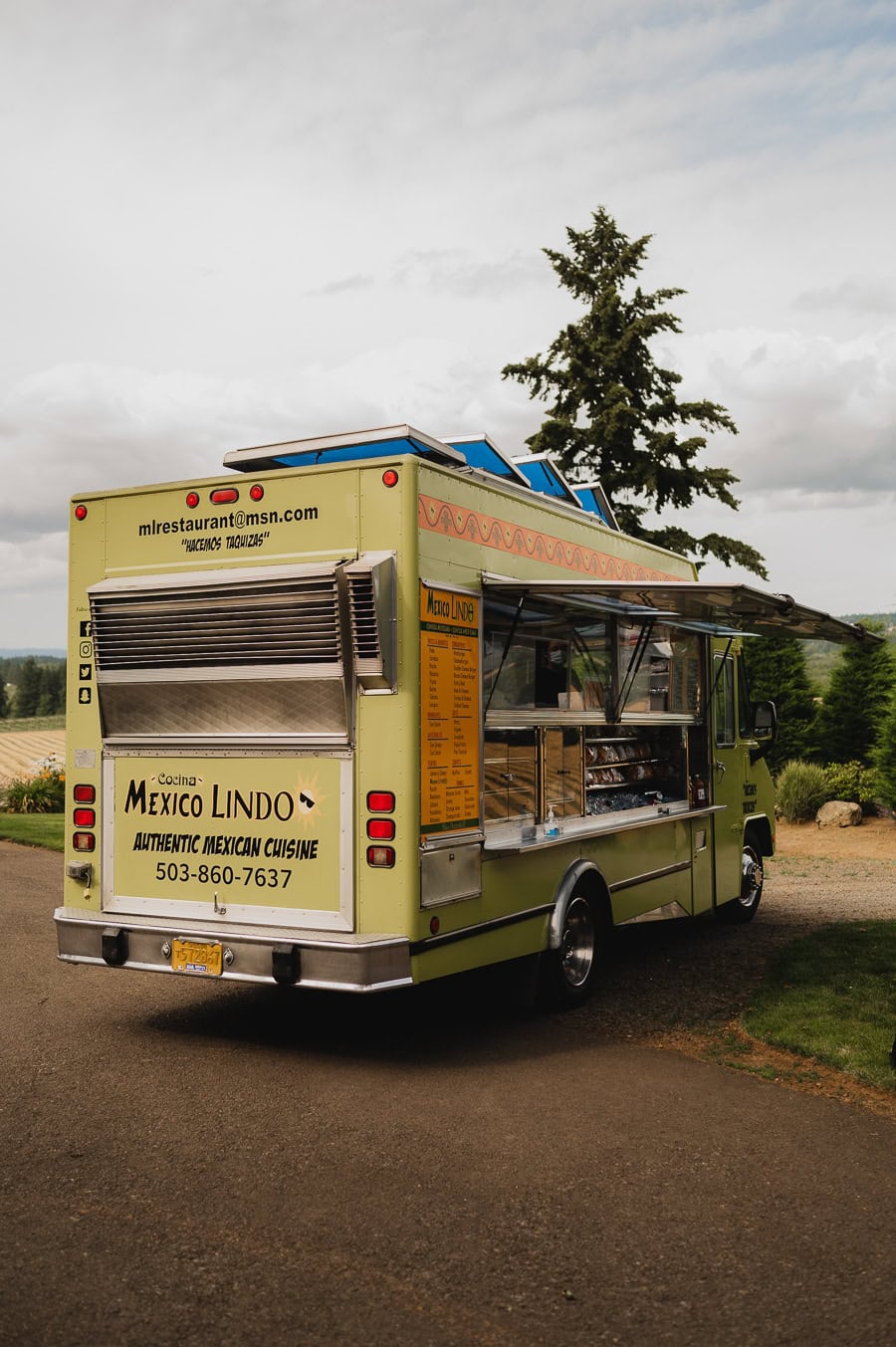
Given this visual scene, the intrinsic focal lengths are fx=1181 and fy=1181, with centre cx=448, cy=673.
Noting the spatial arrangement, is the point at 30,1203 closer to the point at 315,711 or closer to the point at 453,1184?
the point at 453,1184

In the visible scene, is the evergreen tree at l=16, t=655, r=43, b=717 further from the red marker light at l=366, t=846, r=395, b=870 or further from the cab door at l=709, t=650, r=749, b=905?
the red marker light at l=366, t=846, r=395, b=870

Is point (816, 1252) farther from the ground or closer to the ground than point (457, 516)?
closer to the ground

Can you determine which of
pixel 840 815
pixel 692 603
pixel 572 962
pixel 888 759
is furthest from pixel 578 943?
pixel 840 815

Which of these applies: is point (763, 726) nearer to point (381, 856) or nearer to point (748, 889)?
point (748, 889)

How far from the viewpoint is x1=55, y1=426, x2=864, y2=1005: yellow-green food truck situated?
5684mm

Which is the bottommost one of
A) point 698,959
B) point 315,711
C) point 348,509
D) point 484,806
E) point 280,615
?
point 698,959

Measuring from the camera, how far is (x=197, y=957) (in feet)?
19.5

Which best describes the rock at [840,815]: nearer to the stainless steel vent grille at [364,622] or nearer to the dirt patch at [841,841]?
the dirt patch at [841,841]

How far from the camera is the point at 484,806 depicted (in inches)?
249

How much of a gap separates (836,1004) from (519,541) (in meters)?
3.32

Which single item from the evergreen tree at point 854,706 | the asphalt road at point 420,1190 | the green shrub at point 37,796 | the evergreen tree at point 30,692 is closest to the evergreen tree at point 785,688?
the evergreen tree at point 854,706

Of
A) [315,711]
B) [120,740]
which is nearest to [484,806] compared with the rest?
[315,711]

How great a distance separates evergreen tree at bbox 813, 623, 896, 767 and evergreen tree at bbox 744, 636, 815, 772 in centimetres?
27

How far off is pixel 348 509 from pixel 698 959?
187 inches
